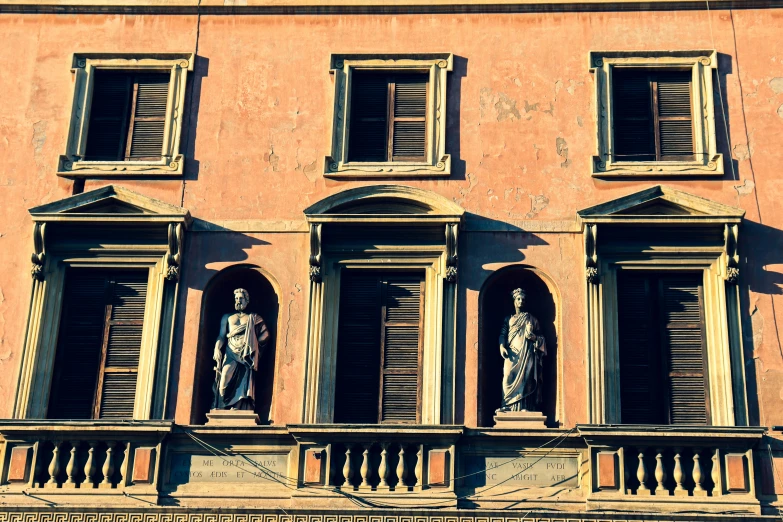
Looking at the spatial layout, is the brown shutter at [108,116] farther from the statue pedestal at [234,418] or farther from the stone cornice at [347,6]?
the statue pedestal at [234,418]

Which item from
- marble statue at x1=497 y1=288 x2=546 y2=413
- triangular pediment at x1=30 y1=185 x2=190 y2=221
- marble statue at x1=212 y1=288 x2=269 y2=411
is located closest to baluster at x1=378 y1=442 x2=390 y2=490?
marble statue at x1=497 y1=288 x2=546 y2=413

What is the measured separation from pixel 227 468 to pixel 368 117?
533 centimetres

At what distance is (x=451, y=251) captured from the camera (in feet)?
68.3

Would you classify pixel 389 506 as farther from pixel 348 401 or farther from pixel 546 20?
pixel 546 20

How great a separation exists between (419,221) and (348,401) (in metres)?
2.48

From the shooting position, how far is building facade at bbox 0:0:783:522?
19.6 meters

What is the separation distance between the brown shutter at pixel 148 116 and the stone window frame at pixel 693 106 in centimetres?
588

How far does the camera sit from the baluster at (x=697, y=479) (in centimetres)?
1928

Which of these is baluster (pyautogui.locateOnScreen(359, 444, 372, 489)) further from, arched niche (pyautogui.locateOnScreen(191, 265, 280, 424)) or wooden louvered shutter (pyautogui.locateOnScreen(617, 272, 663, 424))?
wooden louvered shutter (pyautogui.locateOnScreen(617, 272, 663, 424))

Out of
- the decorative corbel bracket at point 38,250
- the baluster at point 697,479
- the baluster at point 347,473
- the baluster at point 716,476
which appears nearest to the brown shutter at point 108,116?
the decorative corbel bracket at point 38,250

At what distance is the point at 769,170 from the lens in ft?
69.9

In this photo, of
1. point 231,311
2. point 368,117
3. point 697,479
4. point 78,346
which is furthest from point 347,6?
point 697,479

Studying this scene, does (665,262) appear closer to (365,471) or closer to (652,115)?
(652,115)

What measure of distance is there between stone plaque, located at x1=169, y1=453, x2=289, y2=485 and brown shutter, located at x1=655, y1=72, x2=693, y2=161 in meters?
6.61
